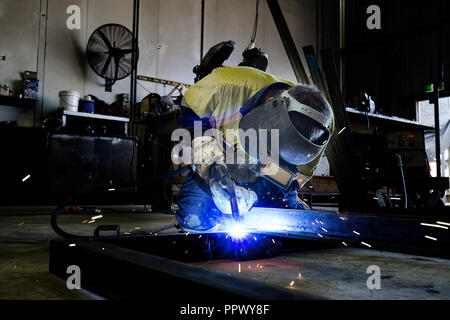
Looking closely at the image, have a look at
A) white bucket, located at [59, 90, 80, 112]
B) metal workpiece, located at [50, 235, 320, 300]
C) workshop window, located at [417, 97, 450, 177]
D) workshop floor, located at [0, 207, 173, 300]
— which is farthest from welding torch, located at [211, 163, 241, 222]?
workshop window, located at [417, 97, 450, 177]

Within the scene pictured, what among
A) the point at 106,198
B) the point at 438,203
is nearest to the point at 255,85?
the point at 438,203

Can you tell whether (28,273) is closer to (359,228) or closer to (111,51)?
(359,228)

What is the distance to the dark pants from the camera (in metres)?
1.86

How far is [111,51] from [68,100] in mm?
1017

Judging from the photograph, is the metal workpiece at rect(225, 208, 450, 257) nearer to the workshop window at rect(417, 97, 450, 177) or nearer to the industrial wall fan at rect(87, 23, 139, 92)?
the industrial wall fan at rect(87, 23, 139, 92)

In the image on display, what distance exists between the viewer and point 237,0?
319 inches

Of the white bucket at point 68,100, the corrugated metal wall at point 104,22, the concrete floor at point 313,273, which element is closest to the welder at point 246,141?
the concrete floor at point 313,273

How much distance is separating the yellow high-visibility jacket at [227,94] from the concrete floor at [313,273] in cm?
45

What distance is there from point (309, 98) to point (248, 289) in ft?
2.84

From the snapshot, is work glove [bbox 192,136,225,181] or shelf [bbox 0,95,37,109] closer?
work glove [bbox 192,136,225,181]

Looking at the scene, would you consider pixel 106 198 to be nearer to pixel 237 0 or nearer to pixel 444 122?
pixel 237 0

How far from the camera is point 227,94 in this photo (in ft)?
5.07

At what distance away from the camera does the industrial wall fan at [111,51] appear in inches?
228

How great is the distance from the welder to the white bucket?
14.0ft
